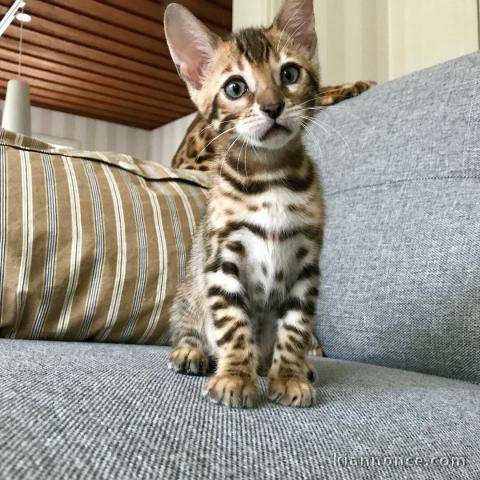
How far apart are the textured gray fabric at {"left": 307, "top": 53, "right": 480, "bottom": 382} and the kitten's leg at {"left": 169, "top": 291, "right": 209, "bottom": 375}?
35cm

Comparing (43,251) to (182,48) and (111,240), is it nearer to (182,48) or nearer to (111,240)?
(111,240)

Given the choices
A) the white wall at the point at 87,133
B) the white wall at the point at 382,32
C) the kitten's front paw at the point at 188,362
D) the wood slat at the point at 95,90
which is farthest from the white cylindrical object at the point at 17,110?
the white wall at the point at 87,133

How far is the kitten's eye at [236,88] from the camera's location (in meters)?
0.84

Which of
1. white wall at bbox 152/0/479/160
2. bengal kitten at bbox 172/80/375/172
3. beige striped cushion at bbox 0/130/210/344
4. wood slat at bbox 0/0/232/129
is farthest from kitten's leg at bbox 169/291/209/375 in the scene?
wood slat at bbox 0/0/232/129

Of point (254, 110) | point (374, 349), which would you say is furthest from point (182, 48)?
point (374, 349)

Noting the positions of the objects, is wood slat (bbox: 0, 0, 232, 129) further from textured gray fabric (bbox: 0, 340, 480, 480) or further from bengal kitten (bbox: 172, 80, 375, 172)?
textured gray fabric (bbox: 0, 340, 480, 480)

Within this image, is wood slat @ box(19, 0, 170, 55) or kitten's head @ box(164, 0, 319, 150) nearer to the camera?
kitten's head @ box(164, 0, 319, 150)

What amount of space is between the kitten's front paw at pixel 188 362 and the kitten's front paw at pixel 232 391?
0.52 ft

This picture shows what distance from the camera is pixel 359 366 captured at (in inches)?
38.9

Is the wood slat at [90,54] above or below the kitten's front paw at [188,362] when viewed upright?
above

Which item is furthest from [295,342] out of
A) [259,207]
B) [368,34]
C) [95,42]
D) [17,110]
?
[95,42]

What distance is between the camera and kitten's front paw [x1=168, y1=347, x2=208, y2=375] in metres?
0.82

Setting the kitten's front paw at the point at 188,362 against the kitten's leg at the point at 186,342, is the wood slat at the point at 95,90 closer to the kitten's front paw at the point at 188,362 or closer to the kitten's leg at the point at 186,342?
the kitten's leg at the point at 186,342

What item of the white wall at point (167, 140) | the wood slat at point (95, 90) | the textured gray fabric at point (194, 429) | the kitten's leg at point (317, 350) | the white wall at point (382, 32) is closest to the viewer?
the textured gray fabric at point (194, 429)
